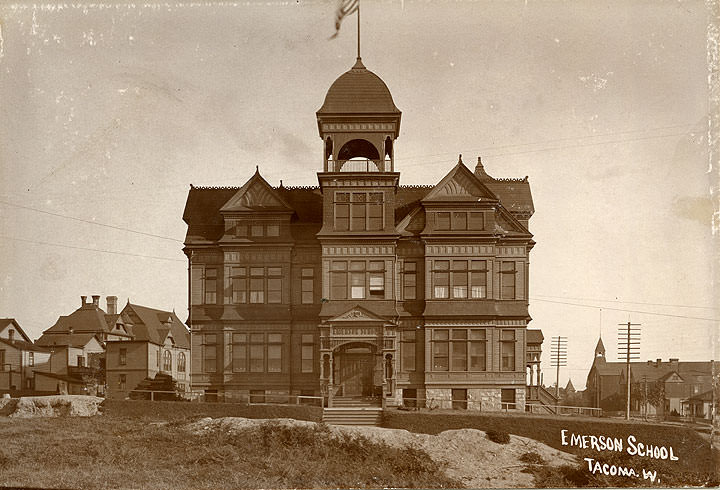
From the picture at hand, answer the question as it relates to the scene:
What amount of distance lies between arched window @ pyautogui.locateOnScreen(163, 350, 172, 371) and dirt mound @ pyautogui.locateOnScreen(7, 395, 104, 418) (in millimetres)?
10802

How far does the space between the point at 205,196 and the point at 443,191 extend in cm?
905

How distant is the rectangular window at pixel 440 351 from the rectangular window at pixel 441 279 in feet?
4.68

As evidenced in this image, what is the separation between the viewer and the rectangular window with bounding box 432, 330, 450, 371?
3166 cm

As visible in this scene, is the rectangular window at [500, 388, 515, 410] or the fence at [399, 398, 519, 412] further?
the rectangular window at [500, 388, 515, 410]

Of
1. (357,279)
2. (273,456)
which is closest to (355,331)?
(357,279)

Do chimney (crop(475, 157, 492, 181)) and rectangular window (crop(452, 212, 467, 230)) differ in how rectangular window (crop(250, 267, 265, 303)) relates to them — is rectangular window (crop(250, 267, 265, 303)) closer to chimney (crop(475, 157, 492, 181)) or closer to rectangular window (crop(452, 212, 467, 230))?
rectangular window (crop(452, 212, 467, 230))

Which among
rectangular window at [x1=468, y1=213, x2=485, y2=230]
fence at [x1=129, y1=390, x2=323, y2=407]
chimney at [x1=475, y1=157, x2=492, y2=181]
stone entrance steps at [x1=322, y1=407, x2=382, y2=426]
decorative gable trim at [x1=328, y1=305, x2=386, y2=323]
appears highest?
chimney at [x1=475, y1=157, x2=492, y2=181]

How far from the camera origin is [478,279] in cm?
3161

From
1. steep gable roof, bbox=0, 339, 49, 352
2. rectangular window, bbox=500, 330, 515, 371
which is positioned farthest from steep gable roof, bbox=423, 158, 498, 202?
steep gable roof, bbox=0, 339, 49, 352

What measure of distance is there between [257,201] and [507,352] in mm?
10932

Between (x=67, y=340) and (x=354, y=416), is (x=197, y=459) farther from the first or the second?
(x=67, y=340)

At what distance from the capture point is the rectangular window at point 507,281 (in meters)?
31.7

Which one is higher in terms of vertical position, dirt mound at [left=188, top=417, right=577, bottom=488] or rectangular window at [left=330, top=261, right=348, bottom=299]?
rectangular window at [left=330, top=261, right=348, bottom=299]

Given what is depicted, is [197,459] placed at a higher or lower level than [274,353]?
lower
